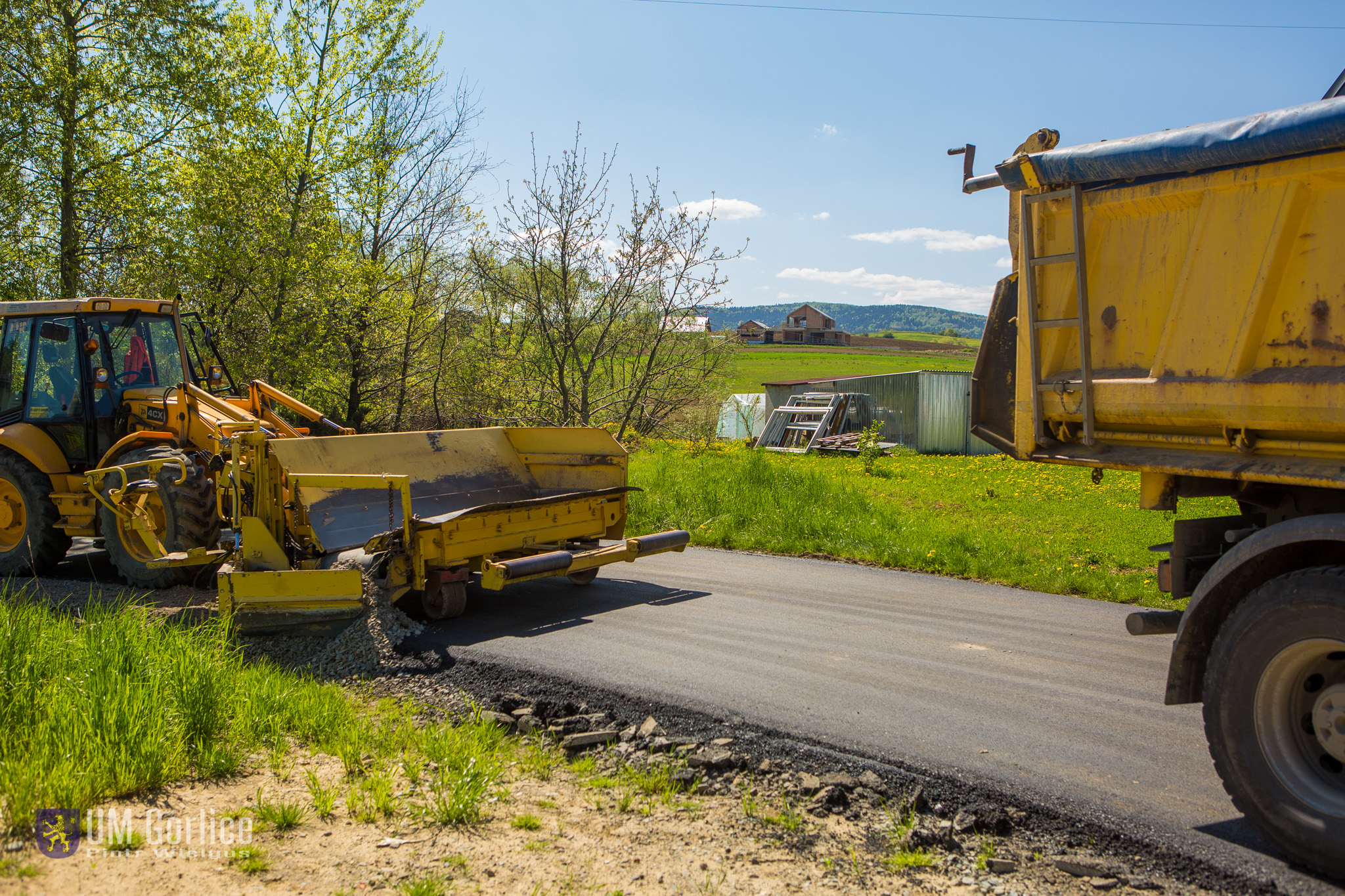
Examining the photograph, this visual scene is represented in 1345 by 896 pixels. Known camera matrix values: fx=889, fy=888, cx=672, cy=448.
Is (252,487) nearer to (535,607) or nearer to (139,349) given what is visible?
(535,607)

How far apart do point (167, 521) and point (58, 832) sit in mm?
4967

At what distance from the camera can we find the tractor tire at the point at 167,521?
7.49m

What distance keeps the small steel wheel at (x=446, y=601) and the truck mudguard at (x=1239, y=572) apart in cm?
484

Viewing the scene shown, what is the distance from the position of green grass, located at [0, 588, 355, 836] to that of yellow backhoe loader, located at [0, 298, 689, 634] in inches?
48.5

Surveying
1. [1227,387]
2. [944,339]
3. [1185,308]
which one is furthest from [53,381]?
[944,339]

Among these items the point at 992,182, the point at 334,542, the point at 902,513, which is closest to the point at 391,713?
the point at 334,542

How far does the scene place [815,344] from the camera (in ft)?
314

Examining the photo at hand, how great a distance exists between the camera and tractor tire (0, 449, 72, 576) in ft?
28.2

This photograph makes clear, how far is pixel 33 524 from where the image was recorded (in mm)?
8617

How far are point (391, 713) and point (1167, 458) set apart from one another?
4.01 meters

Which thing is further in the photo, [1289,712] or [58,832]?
[1289,712]

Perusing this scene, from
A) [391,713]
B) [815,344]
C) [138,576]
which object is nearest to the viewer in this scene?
[391,713]

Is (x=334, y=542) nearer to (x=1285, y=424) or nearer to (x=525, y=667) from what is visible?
(x=525, y=667)

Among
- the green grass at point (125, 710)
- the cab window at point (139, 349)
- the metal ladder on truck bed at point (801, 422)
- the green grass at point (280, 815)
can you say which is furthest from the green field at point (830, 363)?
the green grass at point (280, 815)
